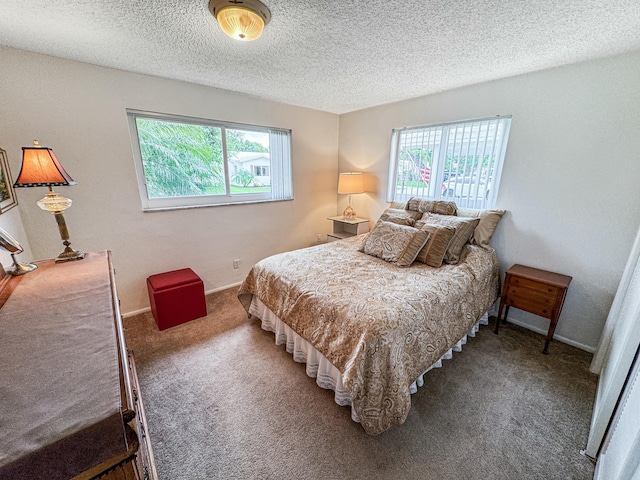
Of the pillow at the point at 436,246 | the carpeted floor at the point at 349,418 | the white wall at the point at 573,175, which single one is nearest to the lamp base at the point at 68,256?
the carpeted floor at the point at 349,418

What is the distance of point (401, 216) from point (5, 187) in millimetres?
3162

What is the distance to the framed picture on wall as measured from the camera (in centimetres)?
166

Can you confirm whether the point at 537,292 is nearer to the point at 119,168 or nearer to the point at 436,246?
the point at 436,246

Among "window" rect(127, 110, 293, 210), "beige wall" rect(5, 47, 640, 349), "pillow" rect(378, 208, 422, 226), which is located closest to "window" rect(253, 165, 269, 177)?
"window" rect(127, 110, 293, 210)

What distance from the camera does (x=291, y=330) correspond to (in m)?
2.02

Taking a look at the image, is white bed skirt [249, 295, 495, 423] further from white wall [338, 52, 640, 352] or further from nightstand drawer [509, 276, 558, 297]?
white wall [338, 52, 640, 352]

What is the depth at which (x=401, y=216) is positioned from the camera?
2.75 meters

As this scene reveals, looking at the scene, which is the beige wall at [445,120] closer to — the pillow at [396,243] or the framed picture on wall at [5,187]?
the framed picture on wall at [5,187]

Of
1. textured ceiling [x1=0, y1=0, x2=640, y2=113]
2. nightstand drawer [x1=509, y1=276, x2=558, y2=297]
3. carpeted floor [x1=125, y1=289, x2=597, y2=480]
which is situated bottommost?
carpeted floor [x1=125, y1=289, x2=597, y2=480]

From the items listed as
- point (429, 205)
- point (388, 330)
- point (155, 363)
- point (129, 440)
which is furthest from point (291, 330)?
point (429, 205)

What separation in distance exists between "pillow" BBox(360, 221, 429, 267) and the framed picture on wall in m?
2.65

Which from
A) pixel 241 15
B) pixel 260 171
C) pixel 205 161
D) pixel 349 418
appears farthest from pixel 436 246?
pixel 205 161

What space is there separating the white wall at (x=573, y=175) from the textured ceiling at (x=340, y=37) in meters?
0.18

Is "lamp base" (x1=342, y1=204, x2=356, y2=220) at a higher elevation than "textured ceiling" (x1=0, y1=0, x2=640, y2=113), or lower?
lower
